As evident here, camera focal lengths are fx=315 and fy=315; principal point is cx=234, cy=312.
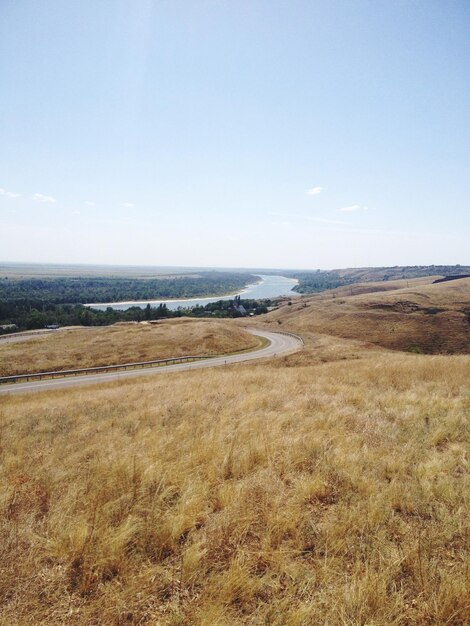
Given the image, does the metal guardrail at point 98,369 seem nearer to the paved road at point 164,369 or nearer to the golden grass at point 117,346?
the paved road at point 164,369

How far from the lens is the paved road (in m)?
32.6

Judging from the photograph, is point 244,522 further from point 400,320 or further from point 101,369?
point 400,320

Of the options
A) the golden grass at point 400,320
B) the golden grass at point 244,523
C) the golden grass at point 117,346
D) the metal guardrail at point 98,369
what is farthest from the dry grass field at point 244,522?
the golden grass at point 400,320

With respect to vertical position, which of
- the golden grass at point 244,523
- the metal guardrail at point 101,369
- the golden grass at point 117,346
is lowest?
the metal guardrail at point 101,369

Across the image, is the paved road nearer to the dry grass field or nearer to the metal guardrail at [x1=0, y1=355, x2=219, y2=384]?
the metal guardrail at [x1=0, y1=355, x2=219, y2=384]

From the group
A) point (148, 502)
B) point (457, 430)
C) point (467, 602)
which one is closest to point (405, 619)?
point (467, 602)

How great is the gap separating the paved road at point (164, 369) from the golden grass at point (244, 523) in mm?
28715

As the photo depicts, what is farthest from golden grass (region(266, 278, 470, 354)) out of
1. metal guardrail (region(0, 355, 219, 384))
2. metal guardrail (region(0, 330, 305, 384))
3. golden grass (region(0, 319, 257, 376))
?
metal guardrail (region(0, 355, 219, 384))

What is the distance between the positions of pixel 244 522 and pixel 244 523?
41 mm

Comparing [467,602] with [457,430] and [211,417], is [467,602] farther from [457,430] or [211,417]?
[211,417]

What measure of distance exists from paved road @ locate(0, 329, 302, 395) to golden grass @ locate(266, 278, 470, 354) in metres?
16.0

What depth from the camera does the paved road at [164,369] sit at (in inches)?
1283

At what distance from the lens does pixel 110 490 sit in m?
4.73

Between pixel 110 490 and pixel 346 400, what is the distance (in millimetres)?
7069
